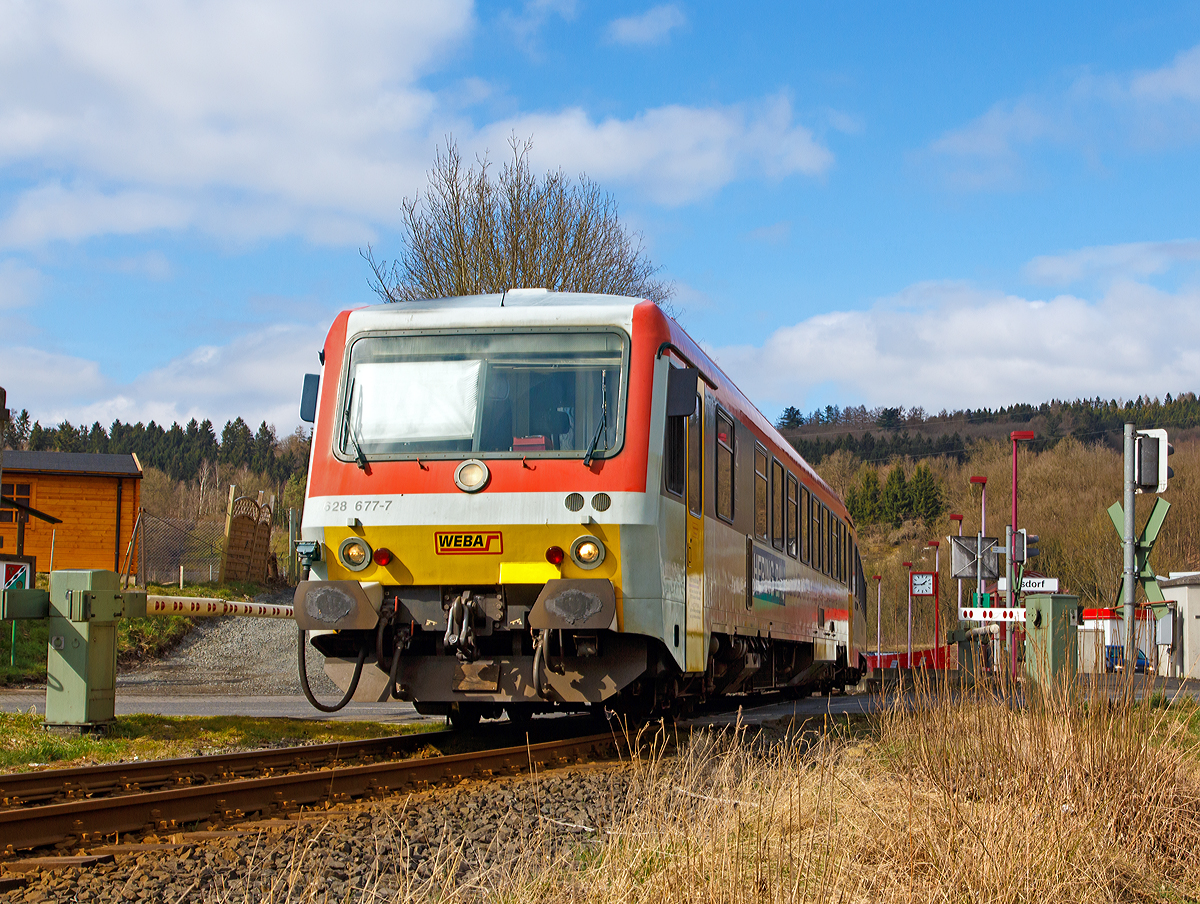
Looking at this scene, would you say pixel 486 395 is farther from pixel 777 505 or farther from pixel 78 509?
pixel 78 509

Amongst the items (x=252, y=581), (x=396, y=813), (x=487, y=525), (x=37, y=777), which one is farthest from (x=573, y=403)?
(x=252, y=581)

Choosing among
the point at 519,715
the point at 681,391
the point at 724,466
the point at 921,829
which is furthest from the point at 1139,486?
the point at 921,829

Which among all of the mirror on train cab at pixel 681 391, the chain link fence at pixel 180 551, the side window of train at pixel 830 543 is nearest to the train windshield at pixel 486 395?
the mirror on train cab at pixel 681 391

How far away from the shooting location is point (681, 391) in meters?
8.73

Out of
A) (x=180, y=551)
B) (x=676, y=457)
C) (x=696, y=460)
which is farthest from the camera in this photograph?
(x=180, y=551)

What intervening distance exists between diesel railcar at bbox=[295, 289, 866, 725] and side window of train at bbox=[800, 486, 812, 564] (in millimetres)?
5433

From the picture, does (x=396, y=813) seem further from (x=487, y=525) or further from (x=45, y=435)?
(x=45, y=435)

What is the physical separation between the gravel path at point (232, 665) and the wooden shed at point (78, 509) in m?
5.56

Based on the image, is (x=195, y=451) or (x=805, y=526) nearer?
(x=805, y=526)

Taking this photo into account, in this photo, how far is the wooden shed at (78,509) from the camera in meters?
32.2

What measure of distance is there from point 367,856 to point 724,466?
5759mm

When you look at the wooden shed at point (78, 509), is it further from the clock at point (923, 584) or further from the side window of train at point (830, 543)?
the side window of train at point (830, 543)

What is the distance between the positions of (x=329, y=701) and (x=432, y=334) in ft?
28.7

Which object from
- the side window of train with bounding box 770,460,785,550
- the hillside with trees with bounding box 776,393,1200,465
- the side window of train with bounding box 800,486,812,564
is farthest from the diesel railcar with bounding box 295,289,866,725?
the hillside with trees with bounding box 776,393,1200,465
